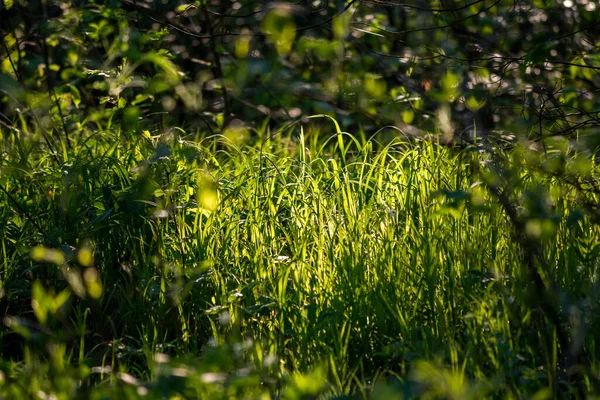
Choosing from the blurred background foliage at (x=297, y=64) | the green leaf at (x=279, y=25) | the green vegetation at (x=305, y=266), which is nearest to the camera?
the green leaf at (x=279, y=25)

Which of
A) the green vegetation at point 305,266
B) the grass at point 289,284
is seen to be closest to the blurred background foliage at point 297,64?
the green vegetation at point 305,266

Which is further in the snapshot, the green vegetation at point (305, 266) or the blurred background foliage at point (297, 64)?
the blurred background foliage at point (297, 64)

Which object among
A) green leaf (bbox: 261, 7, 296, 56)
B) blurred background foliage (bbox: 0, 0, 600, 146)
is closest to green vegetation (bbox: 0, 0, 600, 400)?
green leaf (bbox: 261, 7, 296, 56)

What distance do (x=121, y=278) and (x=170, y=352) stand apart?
24.1 inches

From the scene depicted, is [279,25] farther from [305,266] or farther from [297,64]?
[297,64]

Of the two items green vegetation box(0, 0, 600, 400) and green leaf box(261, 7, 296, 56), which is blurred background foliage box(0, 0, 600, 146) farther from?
green leaf box(261, 7, 296, 56)

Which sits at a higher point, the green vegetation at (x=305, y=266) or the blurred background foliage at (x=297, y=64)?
the blurred background foliage at (x=297, y=64)

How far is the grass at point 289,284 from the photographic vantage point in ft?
6.64

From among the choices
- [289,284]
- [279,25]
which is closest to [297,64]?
[289,284]

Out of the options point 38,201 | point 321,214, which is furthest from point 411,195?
point 38,201

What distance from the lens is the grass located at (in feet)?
6.64

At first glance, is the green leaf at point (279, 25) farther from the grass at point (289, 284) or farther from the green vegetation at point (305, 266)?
the grass at point (289, 284)

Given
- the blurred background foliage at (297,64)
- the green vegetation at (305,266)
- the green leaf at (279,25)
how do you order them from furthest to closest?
1. the blurred background foliage at (297,64)
2. the green vegetation at (305,266)
3. the green leaf at (279,25)

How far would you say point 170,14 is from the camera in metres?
5.52
